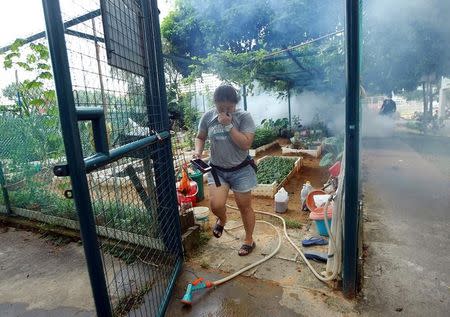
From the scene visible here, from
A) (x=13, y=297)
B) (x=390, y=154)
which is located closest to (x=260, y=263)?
(x=13, y=297)

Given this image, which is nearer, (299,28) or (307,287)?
(307,287)

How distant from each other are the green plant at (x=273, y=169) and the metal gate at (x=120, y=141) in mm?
3457

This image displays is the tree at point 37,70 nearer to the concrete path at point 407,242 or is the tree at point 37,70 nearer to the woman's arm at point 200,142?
the woman's arm at point 200,142

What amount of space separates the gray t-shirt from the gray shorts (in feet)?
0.34

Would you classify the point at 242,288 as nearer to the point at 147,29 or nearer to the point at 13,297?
Answer: the point at 13,297

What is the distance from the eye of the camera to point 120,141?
2016 mm

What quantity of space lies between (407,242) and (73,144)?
363 cm

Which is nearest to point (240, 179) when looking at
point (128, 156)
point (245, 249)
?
point (245, 249)

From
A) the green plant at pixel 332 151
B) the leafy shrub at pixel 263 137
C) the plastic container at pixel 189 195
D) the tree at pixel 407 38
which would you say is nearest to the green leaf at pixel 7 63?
the plastic container at pixel 189 195

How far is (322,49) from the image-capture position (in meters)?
7.55

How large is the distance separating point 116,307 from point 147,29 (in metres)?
2.43

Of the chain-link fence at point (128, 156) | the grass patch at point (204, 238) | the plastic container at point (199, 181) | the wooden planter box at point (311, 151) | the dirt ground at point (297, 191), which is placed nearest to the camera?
the chain-link fence at point (128, 156)

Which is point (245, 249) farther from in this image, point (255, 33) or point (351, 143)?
point (255, 33)

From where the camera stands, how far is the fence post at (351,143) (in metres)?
2.12
